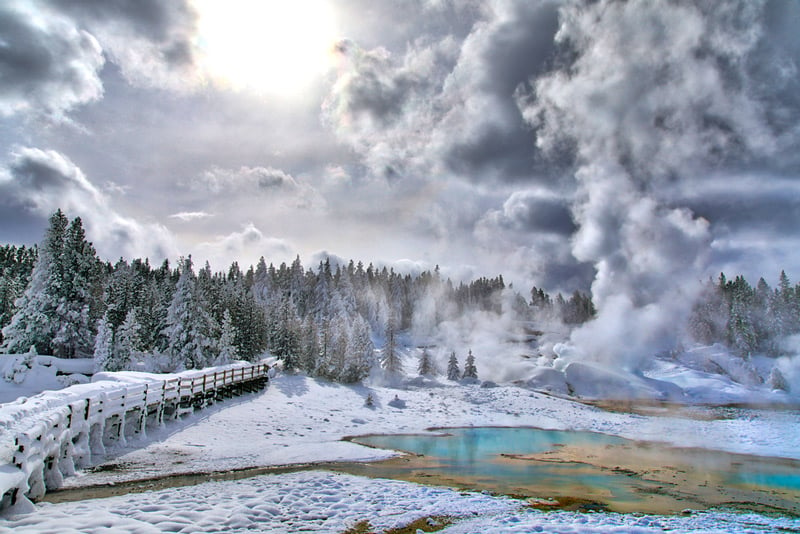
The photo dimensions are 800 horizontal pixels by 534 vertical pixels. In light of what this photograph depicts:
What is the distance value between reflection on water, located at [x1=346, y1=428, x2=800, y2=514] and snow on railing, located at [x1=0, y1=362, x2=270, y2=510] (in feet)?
31.9

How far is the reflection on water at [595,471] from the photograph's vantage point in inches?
649

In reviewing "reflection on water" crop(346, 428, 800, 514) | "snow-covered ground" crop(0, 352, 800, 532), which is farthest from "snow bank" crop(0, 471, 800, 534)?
"reflection on water" crop(346, 428, 800, 514)

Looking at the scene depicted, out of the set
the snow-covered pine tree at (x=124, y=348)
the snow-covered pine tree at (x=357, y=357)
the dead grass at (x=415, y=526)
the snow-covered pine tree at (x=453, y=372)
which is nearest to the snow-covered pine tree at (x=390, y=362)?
the snow-covered pine tree at (x=357, y=357)

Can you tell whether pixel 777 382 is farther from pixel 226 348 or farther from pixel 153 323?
pixel 153 323

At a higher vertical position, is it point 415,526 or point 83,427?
point 83,427

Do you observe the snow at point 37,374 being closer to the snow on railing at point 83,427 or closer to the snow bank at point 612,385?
the snow on railing at point 83,427

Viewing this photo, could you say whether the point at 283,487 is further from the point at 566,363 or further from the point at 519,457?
the point at 566,363

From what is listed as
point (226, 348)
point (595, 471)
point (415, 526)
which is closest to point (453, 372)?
point (226, 348)

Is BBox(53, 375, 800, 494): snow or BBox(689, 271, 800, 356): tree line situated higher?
BBox(689, 271, 800, 356): tree line

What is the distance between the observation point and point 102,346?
4169cm

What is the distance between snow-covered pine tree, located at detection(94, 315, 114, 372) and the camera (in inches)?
1619

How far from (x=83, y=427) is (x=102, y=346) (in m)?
30.6

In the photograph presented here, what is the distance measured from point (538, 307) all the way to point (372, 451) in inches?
6239

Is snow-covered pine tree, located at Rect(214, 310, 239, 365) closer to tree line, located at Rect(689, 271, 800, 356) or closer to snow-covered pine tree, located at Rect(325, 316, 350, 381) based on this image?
snow-covered pine tree, located at Rect(325, 316, 350, 381)
